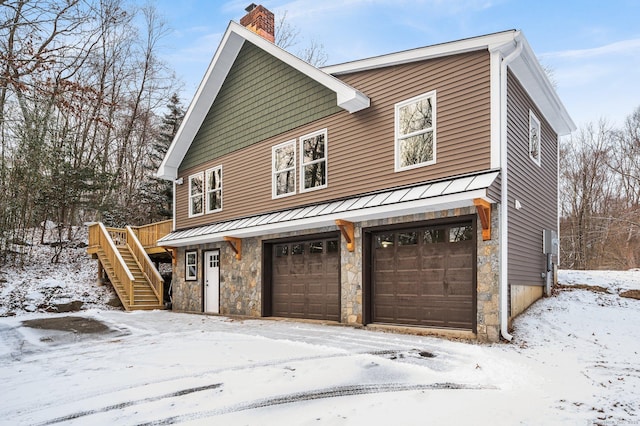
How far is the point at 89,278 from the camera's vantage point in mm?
16359

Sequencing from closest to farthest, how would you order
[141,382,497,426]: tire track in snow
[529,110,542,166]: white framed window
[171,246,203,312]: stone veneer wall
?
[141,382,497,426]: tire track in snow, [529,110,542,166]: white framed window, [171,246,203,312]: stone veneer wall

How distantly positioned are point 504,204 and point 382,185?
8.41 ft

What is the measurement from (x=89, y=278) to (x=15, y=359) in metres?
10.0

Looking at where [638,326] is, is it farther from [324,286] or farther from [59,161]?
[59,161]

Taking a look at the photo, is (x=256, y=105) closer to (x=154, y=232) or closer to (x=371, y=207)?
(x=371, y=207)

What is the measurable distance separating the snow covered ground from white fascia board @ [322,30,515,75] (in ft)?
16.7

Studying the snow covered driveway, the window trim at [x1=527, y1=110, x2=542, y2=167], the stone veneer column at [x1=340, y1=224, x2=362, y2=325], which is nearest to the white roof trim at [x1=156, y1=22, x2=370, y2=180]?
the stone veneer column at [x1=340, y1=224, x2=362, y2=325]

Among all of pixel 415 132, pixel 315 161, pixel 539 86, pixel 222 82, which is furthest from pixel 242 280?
pixel 539 86

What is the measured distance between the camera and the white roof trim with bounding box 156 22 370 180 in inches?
375

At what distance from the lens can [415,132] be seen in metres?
8.73

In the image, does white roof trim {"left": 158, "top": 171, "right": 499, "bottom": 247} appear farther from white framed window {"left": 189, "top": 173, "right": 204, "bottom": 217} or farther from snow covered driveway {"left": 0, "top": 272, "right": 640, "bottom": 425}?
snow covered driveway {"left": 0, "top": 272, "right": 640, "bottom": 425}

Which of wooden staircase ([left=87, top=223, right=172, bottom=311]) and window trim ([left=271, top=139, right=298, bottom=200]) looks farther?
wooden staircase ([left=87, top=223, right=172, bottom=311])

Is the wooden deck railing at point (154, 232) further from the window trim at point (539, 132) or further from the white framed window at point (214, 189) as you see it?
the window trim at point (539, 132)

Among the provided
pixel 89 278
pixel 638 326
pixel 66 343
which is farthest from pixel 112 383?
pixel 89 278
